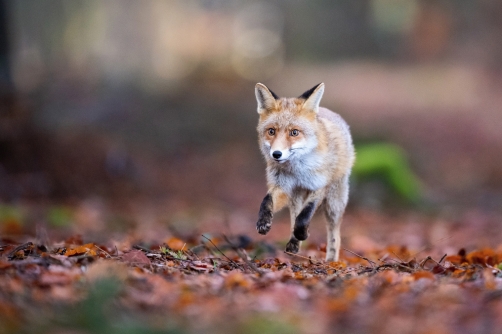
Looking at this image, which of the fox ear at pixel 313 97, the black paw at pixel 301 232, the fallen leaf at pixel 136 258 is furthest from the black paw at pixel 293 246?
the fallen leaf at pixel 136 258

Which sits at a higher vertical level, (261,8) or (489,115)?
(261,8)

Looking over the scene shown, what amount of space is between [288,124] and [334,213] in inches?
50.6

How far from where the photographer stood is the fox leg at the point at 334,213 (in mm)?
6961

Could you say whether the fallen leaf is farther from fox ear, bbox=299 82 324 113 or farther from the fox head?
fox ear, bbox=299 82 324 113

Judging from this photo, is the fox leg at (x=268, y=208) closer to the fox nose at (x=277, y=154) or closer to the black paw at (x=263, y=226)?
the black paw at (x=263, y=226)

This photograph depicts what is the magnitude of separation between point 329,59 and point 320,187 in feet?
110

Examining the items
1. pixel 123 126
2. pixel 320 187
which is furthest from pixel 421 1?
pixel 320 187

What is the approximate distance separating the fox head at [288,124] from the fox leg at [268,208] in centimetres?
38

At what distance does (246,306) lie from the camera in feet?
12.8

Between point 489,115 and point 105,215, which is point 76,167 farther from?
point 489,115

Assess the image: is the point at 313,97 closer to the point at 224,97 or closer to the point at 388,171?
the point at 388,171

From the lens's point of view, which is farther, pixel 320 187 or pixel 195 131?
pixel 195 131

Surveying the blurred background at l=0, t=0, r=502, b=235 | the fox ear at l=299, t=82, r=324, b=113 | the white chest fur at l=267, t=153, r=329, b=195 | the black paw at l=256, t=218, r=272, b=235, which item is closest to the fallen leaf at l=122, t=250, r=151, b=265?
the black paw at l=256, t=218, r=272, b=235

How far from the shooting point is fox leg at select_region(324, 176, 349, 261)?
6.96 metres
